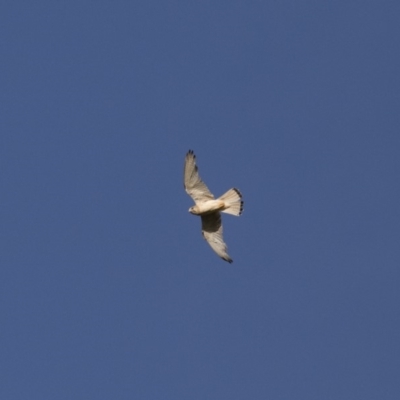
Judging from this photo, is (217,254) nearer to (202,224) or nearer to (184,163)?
(202,224)

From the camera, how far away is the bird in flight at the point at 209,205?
21.2 meters

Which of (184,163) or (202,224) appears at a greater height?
(184,163)

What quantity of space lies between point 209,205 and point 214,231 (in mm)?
871

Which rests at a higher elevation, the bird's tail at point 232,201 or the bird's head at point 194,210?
the bird's tail at point 232,201

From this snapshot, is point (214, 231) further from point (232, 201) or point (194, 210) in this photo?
point (232, 201)

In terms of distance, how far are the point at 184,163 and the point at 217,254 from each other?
93.4 inches

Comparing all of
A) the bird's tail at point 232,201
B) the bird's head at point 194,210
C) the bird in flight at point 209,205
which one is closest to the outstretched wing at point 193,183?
the bird in flight at point 209,205

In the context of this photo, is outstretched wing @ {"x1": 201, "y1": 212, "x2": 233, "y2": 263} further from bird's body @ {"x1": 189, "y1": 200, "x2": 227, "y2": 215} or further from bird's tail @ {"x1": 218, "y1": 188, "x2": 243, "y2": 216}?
bird's tail @ {"x1": 218, "y1": 188, "x2": 243, "y2": 216}

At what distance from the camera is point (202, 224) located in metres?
21.8

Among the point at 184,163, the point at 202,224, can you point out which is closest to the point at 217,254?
the point at 202,224

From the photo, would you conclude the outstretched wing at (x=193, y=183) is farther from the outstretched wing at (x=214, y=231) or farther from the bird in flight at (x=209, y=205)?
the outstretched wing at (x=214, y=231)

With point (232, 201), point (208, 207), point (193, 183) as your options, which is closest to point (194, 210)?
point (208, 207)

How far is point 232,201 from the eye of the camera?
69.6ft

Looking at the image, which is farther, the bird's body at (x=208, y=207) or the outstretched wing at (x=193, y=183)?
the outstretched wing at (x=193, y=183)
